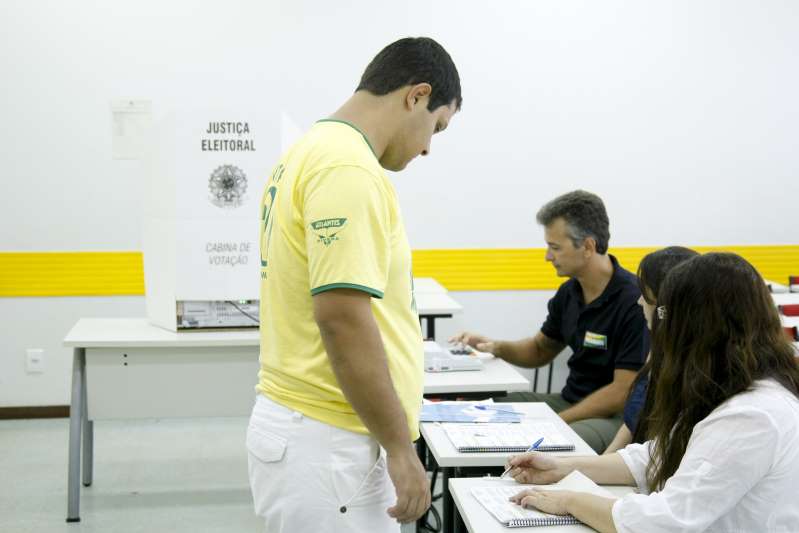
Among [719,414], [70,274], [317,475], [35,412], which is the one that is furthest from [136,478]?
[719,414]

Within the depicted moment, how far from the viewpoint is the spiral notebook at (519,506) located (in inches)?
63.2

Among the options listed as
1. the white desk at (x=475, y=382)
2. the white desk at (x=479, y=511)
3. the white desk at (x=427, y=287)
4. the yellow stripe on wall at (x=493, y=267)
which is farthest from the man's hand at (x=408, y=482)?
the yellow stripe on wall at (x=493, y=267)

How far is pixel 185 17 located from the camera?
4.52 metres

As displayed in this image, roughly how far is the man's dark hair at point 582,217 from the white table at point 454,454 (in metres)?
0.86

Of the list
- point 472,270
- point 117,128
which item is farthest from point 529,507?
point 117,128

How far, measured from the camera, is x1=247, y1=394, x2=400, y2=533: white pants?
1438mm

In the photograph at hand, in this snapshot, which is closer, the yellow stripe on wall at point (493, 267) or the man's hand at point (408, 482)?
the man's hand at point (408, 482)

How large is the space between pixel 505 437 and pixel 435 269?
282cm

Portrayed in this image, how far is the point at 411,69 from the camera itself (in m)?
1.46

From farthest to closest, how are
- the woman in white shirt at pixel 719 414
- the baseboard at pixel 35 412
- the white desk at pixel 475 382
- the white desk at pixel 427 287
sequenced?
1. the baseboard at pixel 35 412
2. the white desk at pixel 427 287
3. the white desk at pixel 475 382
4. the woman in white shirt at pixel 719 414

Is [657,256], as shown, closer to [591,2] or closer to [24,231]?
[591,2]

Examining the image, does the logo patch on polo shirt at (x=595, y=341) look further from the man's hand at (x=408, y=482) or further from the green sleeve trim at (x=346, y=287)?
the green sleeve trim at (x=346, y=287)

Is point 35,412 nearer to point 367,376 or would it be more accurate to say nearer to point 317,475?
point 317,475

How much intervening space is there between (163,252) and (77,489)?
101 cm
